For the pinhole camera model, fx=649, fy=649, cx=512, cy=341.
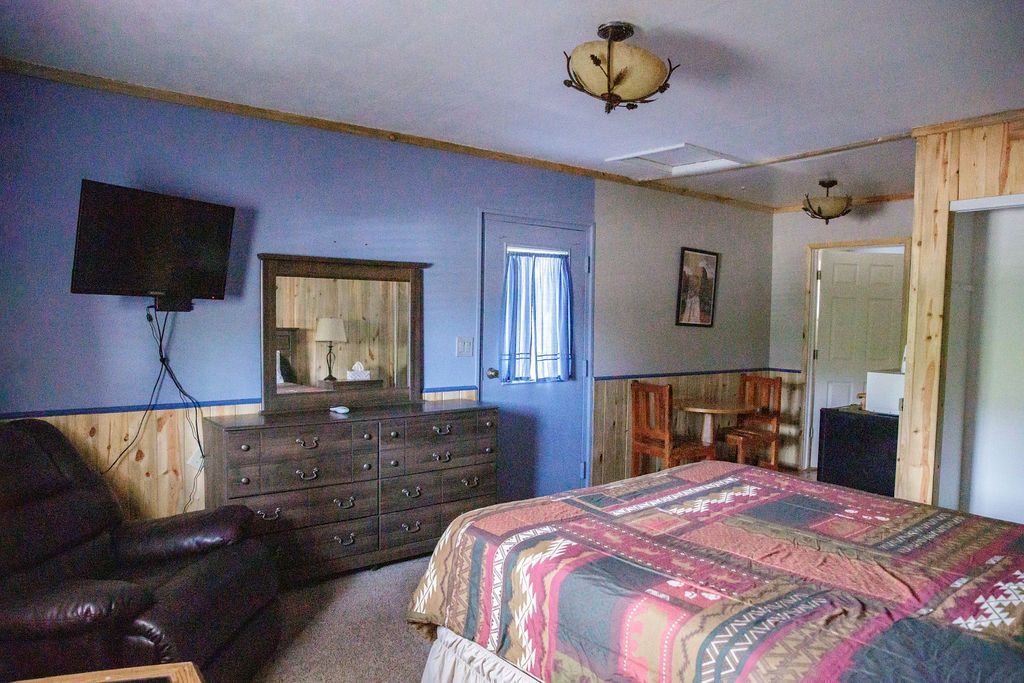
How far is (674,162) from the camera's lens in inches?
180

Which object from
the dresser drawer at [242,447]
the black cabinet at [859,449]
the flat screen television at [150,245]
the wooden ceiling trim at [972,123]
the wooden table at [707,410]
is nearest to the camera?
the flat screen television at [150,245]

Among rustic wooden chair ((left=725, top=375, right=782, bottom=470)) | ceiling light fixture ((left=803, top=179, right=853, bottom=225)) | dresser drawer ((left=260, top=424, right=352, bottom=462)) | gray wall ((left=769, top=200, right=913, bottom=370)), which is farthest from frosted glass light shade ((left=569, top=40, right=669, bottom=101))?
gray wall ((left=769, top=200, right=913, bottom=370))

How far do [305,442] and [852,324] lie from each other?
4.94 m

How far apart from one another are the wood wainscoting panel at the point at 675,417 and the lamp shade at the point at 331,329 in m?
2.05

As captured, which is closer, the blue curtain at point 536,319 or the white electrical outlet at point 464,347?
the white electrical outlet at point 464,347

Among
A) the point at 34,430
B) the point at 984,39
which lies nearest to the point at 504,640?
the point at 34,430

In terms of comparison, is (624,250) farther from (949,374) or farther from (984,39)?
(984,39)

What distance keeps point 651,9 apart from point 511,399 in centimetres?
273

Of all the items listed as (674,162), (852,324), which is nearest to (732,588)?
(674,162)

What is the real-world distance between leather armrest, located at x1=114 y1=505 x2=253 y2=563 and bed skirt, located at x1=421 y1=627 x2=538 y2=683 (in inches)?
39.8

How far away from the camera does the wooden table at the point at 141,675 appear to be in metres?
1.31

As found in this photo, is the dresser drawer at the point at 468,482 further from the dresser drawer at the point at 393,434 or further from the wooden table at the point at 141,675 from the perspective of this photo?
the wooden table at the point at 141,675

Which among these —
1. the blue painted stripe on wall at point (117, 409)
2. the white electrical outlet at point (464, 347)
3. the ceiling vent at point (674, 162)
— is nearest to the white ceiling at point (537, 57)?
the ceiling vent at point (674, 162)

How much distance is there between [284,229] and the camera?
349cm
